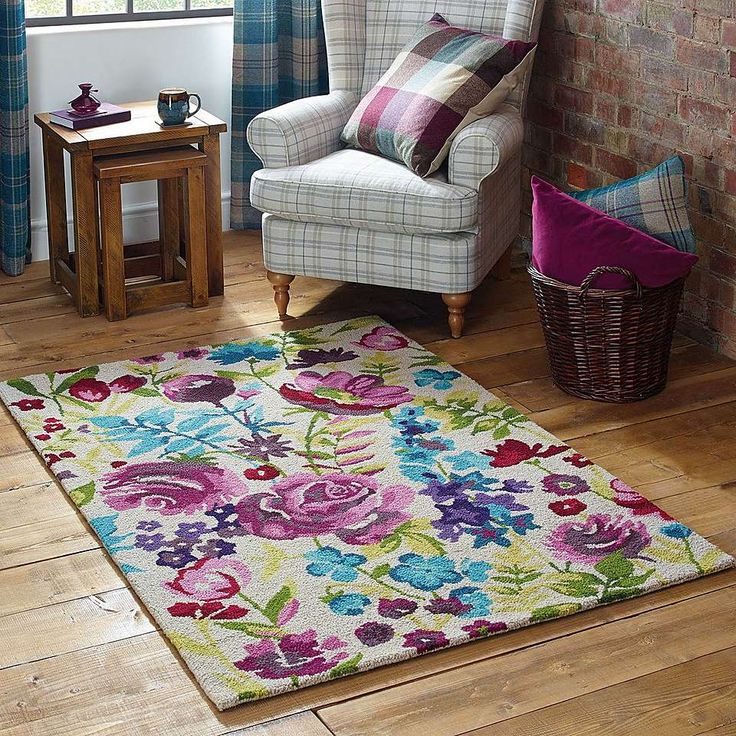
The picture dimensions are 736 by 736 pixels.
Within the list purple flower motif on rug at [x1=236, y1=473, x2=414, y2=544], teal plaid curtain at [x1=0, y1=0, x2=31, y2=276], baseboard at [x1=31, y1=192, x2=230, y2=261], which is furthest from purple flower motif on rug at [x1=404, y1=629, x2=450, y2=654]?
baseboard at [x1=31, y1=192, x2=230, y2=261]

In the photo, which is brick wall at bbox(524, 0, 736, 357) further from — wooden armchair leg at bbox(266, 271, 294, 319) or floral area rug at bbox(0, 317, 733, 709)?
wooden armchair leg at bbox(266, 271, 294, 319)

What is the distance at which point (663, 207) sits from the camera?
10.0ft

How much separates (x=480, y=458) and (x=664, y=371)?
2.11 feet

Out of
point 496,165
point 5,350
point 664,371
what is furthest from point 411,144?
point 5,350

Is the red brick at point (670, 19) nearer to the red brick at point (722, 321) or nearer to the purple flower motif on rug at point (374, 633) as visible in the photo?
the red brick at point (722, 321)

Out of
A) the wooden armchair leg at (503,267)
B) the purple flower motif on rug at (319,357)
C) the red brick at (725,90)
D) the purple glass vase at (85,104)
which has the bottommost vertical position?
the purple flower motif on rug at (319,357)

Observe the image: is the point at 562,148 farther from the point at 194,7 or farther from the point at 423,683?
the point at 423,683

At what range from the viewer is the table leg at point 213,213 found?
11.8 feet

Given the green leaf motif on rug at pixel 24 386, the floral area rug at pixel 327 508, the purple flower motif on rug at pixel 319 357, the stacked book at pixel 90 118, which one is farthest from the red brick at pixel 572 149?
the green leaf motif on rug at pixel 24 386

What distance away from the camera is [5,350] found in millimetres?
3361

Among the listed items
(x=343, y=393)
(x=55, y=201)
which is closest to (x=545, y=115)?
(x=343, y=393)

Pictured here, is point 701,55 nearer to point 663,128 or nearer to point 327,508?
point 663,128

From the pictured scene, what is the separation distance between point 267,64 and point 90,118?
846mm

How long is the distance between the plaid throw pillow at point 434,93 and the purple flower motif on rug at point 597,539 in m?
1.27
